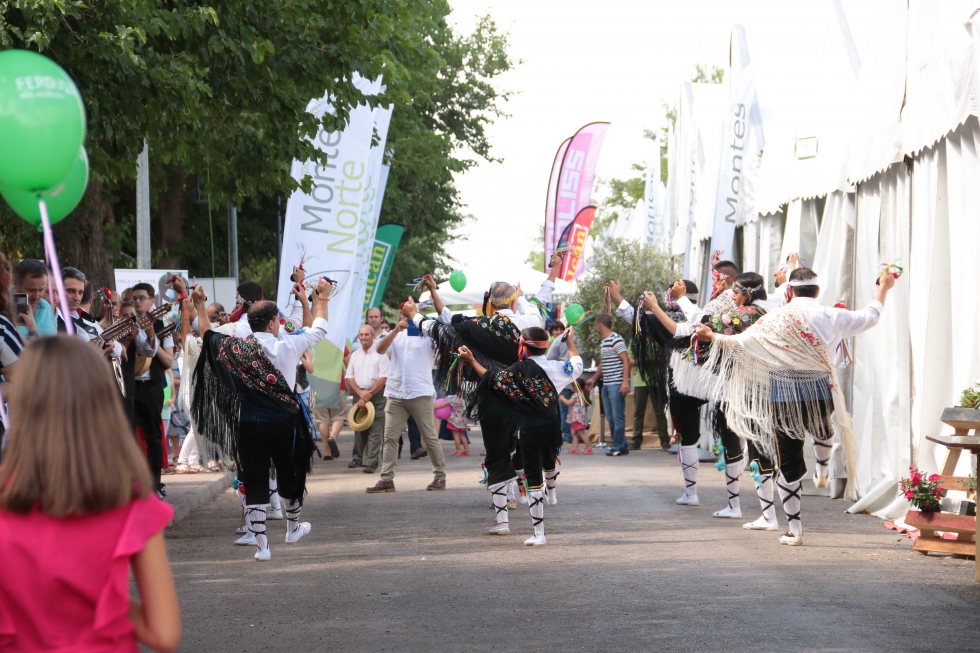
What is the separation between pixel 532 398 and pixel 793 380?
6.78ft

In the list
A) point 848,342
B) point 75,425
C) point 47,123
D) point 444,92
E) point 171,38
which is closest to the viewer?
point 75,425

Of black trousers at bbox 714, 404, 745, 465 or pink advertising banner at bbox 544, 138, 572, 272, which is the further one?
pink advertising banner at bbox 544, 138, 572, 272

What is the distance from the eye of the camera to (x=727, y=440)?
10.5m

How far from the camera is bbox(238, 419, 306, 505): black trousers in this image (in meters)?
8.59

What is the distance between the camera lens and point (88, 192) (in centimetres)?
1641

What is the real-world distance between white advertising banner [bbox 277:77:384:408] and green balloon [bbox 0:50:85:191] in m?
12.0

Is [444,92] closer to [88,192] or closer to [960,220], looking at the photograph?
[88,192]

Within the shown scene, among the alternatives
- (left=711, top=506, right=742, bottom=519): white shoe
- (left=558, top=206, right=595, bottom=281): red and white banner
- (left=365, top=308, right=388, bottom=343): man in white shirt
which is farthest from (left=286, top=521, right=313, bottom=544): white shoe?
(left=558, top=206, right=595, bottom=281): red and white banner

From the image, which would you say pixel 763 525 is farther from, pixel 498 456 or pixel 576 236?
pixel 576 236

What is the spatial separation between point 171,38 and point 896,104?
251 inches

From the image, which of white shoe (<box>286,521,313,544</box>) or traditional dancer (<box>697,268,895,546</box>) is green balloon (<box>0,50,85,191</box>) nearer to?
white shoe (<box>286,521,313,544</box>)

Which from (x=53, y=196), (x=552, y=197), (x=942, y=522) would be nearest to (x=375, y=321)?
(x=942, y=522)

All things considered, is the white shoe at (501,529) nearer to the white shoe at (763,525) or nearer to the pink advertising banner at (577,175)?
the white shoe at (763,525)

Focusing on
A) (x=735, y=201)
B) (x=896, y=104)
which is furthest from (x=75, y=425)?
(x=735, y=201)
